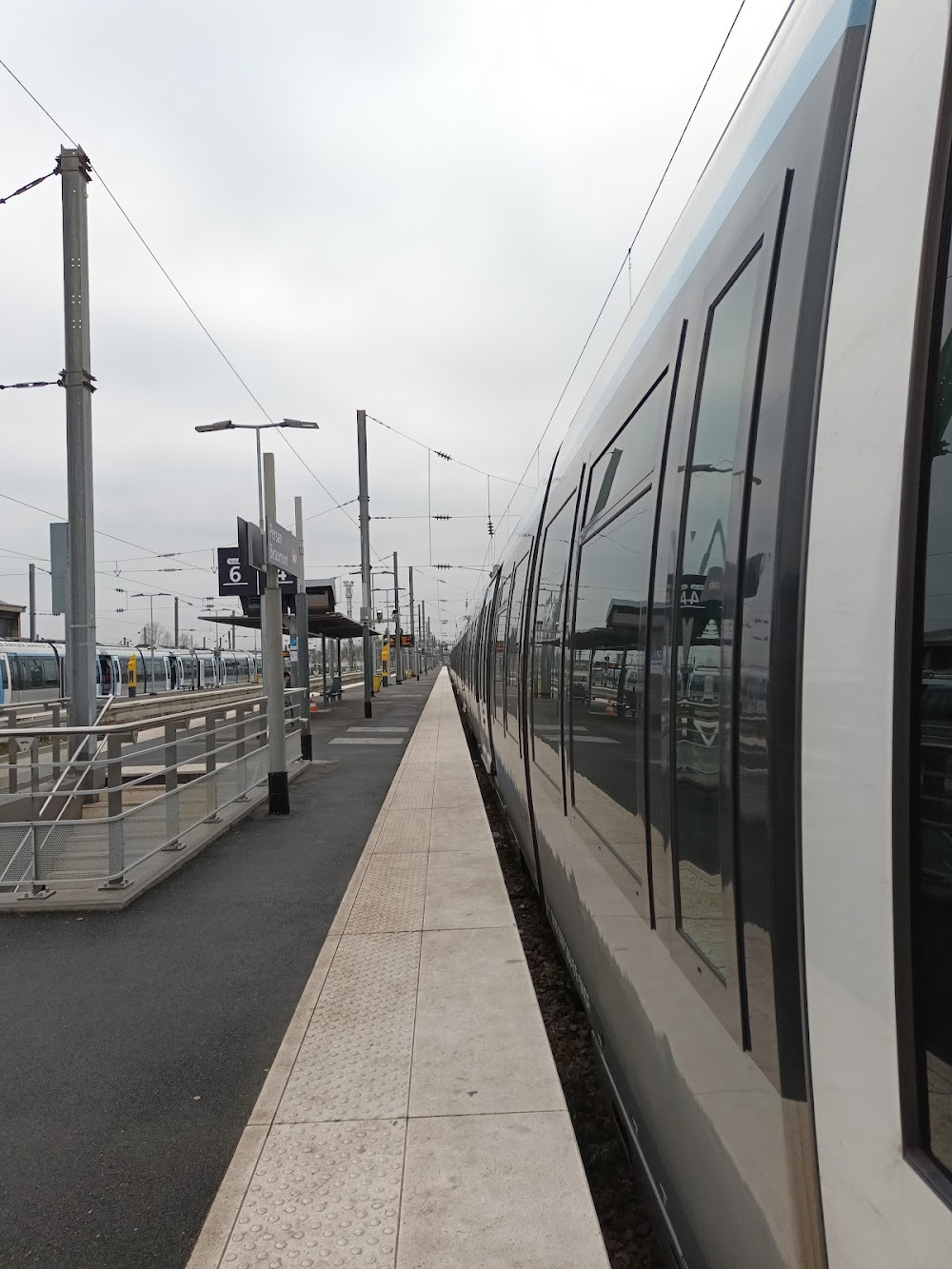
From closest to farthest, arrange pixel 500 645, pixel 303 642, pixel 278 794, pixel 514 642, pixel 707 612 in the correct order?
pixel 707 612 → pixel 514 642 → pixel 500 645 → pixel 278 794 → pixel 303 642

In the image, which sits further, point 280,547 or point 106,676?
point 106,676

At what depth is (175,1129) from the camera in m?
3.57

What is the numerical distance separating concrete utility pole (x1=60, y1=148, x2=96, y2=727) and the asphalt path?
9.50ft

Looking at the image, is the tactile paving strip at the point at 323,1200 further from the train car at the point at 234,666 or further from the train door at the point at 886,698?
the train car at the point at 234,666

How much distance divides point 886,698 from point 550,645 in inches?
158

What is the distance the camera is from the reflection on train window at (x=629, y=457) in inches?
107

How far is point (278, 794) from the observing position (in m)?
10.4

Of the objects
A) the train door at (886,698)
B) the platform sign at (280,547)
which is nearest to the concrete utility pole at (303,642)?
the platform sign at (280,547)

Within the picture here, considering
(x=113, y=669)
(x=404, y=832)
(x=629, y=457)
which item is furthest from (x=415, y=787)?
(x=113, y=669)

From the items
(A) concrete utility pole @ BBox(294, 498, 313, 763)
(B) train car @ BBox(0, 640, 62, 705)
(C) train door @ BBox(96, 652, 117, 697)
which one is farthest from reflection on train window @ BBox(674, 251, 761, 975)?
(C) train door @ BBox(96, 652, 117, 697)

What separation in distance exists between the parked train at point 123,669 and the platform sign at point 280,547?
757 cm

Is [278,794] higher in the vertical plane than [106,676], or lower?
lower

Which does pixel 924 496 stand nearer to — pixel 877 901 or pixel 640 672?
Answer: pixel 877 901

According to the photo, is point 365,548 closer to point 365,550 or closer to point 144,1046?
point 365,550
